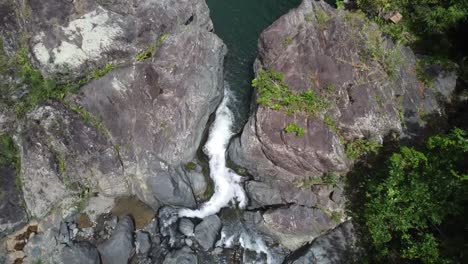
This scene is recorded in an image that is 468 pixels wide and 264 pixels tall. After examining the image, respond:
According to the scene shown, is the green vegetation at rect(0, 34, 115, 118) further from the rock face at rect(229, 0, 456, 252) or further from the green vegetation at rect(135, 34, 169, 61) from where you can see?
the rock face at rect(229, 0, 456, 252)

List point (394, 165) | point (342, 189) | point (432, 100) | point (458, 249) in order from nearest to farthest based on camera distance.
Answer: point (458, 249), point (394, 165), point (342, 189), point (432, 100)

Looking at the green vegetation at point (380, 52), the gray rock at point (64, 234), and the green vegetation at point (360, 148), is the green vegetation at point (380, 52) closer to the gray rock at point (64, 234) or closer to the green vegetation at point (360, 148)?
the green vegetation at point (360, 148)

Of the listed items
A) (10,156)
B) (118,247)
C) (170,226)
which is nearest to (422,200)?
(170,226)

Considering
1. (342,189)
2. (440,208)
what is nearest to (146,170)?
(342,189)

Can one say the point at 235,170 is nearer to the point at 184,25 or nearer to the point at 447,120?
the point at 184,25

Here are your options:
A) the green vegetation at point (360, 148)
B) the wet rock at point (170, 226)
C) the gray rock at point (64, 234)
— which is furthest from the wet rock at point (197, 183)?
the green vegetation at point (360, 148)

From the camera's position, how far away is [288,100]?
54.3 ft

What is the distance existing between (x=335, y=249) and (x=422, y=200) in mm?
4452

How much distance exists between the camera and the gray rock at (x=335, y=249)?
15617 millimetres

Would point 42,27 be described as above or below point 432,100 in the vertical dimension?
below

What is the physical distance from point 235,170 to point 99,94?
23.0ft

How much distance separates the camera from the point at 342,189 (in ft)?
54.4

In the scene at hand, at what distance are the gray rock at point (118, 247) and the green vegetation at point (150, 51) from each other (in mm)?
7531

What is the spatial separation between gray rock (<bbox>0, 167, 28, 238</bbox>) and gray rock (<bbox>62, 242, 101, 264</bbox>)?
2315 mm
